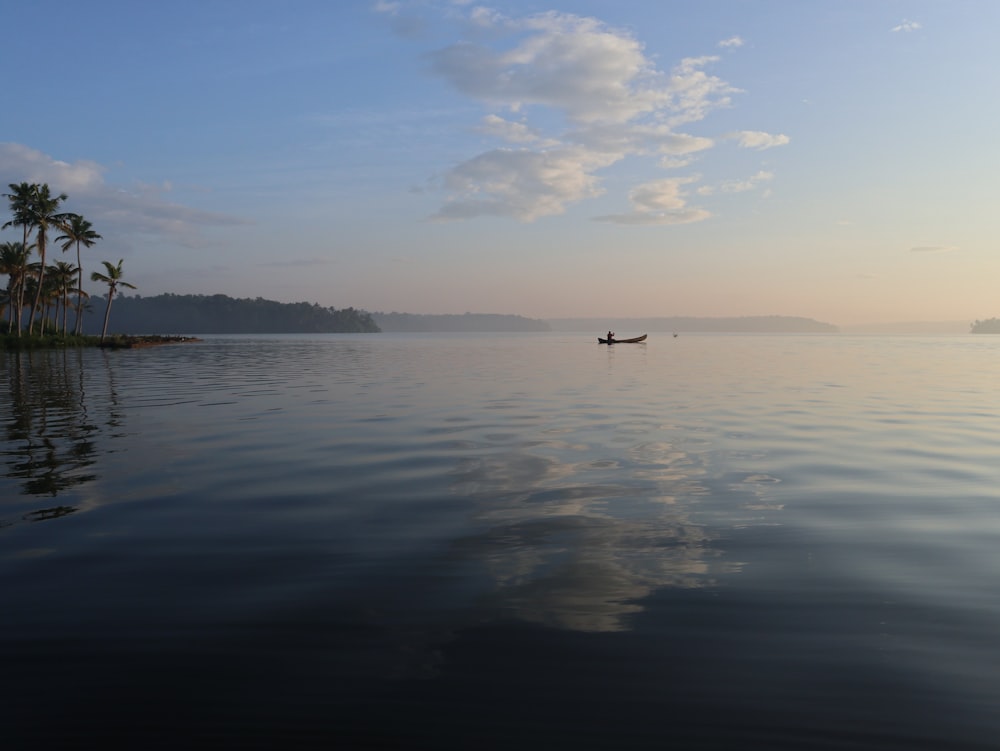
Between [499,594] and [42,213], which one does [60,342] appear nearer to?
[42,213]

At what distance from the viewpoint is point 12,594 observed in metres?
7.18

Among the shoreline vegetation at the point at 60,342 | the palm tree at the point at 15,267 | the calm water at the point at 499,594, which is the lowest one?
the calm water at the point at 499,594

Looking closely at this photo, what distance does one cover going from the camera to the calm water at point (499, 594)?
192 inches

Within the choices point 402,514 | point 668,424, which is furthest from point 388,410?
point 402,514

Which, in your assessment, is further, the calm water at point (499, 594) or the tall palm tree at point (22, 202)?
the tall palm tree at point (22, 202)

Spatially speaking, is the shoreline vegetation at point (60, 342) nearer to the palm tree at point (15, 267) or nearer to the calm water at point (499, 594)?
the palm tree at point (15, 267)

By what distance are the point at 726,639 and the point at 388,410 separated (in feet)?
64.8

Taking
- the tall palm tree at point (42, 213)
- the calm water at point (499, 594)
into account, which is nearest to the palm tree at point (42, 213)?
the tall palm tree at point (42, 213)

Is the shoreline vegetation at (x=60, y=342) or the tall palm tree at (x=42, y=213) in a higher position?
the tall palm tree at (x=42, y=213)

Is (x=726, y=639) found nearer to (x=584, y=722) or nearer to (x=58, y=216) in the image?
(x=584, y=722)

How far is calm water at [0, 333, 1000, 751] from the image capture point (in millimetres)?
4879

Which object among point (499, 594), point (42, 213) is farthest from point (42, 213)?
point (499, 594)

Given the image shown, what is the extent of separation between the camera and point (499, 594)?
7.28 m

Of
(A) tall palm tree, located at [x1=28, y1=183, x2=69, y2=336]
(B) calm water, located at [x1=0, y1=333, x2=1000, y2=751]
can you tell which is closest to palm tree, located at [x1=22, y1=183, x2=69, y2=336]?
(A) tall palm tree, located at [x1=28, y1=183, x2=69, y2=336]
